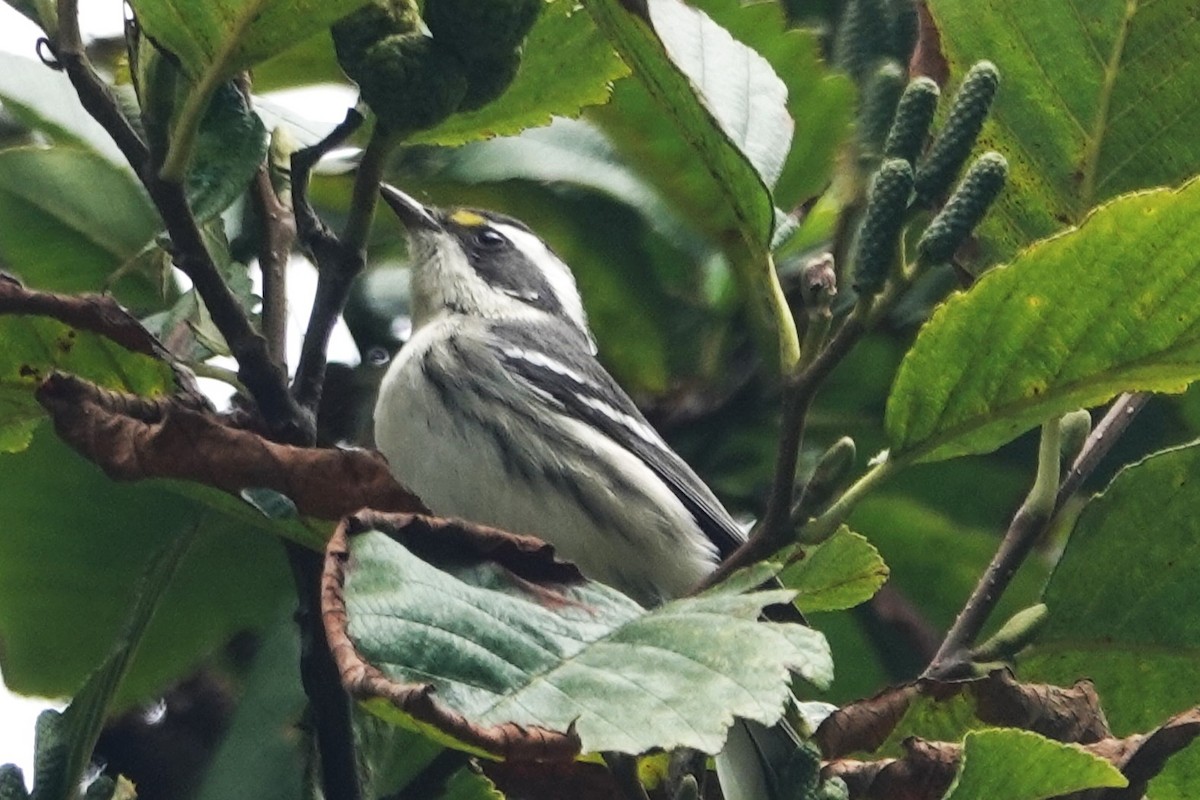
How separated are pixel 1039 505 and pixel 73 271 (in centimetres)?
145

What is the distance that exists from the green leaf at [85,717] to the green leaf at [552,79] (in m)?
0.58

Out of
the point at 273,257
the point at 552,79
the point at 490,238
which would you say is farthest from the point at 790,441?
the point at 490,238

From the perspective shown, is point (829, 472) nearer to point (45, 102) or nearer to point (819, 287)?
point (819, 287)

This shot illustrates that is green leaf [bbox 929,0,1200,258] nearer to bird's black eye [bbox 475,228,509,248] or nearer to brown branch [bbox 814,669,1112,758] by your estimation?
brown branch [bbox 814,669,1112,758]

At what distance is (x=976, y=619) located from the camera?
71.4 inches

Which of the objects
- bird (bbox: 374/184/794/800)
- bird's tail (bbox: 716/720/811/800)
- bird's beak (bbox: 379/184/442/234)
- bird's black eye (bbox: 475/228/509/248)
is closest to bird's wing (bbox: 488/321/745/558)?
bird (bbox: 374/184/794/800)

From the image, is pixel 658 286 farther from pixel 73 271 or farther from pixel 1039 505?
pixel 1039 505

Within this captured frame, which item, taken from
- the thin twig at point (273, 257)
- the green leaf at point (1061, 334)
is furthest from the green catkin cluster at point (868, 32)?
the thin twig at point (273, 257)

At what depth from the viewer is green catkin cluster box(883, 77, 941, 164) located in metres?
1.49

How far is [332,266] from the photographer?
1.63 metres

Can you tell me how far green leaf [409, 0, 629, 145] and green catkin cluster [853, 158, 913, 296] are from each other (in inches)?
25.6

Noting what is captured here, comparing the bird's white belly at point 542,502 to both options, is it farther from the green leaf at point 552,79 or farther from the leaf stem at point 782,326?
the leaf stem at point 782,326

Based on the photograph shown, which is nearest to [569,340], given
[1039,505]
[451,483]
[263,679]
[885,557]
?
[451,483]

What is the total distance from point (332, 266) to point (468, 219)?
2578 millimetres
